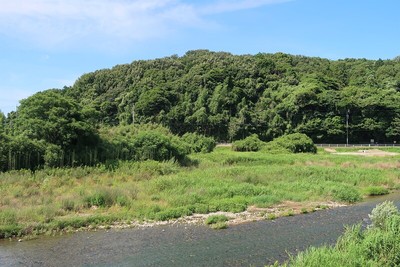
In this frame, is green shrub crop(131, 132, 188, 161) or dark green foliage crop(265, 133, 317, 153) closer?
green shrub crop(131, 132, 188, 161)

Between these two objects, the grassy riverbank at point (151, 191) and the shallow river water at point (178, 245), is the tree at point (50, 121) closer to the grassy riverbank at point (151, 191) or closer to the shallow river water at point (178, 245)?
the grassy riverbank at point (151, 191)

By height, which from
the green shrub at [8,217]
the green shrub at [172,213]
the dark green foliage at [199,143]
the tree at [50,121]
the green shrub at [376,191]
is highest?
the tree at [50,121]

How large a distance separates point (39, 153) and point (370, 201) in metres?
27.9

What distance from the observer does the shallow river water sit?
15305mm

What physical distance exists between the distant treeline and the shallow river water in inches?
2012

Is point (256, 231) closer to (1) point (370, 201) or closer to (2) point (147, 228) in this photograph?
(2) point (147, 228)

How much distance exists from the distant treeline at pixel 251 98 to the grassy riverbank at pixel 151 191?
3793 centimetres

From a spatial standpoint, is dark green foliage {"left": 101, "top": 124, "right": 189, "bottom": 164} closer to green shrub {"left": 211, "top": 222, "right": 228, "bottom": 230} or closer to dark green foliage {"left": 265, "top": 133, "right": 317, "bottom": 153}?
green shrub {"left": 211, "top": 222, "right": 228, "bottom": 230}

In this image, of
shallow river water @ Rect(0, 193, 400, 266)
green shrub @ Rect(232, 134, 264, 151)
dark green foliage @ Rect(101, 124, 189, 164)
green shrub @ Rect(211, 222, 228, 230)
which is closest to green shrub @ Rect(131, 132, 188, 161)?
dark green foliage @ Rect(101, 124, 189, 164)

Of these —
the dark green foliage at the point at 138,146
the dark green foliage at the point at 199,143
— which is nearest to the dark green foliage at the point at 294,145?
the dark green foliage at the point at 199,143

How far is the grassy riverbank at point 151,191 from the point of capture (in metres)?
21.9

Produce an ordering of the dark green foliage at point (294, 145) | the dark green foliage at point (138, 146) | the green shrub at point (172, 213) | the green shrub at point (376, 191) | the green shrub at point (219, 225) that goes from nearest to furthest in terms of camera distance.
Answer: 1. the green shrub at point (219, 225)
2. the green shrub at point (172, 213)
3. the green shrub at point (376, 191)
4. the dark green foliage at point (138, 146)
5. the dark green foliage at point (294, 145)

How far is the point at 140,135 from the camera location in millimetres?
41031

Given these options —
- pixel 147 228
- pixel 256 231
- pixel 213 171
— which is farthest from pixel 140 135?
pixel 256 231
